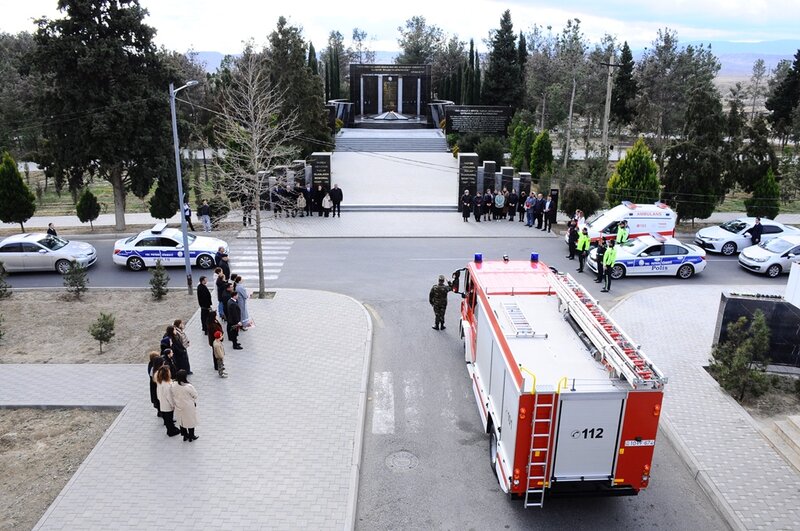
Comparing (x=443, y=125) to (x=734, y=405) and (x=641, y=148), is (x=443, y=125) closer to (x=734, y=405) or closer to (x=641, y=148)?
(x=641, y=148)

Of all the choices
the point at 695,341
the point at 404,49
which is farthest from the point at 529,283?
the point at 404,49

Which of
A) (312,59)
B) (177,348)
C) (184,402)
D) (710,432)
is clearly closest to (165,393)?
(184,402)

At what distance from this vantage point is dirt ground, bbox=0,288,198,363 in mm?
14898

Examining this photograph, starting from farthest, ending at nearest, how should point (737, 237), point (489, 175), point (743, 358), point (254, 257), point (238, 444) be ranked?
point (489, 175) → point (737, 237) → point (254, 257) → point (743, 358) → point (238, 444)

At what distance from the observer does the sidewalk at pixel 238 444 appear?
9.16 metres

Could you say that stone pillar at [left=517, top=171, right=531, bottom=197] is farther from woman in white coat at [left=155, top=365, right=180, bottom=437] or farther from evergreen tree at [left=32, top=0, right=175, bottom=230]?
woman in white coat at [left=155, top=365, right=180, bottom=437]

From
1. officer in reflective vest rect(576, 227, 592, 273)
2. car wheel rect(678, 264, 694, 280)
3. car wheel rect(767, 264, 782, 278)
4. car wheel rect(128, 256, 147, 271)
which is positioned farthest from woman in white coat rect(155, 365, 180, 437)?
car wheel rect(767, 264, 782, 278)

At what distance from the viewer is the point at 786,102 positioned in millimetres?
56531

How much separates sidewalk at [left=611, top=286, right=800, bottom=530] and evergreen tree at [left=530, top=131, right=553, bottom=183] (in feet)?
64.3

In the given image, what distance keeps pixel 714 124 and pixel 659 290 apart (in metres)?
11.7

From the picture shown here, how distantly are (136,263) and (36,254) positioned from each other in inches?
126

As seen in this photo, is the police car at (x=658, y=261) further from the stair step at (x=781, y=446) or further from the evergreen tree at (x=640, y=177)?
the stair step at (x=781, y=446)

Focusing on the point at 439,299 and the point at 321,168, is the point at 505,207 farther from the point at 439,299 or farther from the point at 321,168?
the point at 439,299

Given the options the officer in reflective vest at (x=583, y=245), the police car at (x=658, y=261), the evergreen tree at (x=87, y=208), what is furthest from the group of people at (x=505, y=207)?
the evergreen tree at (x=87, y=208)
